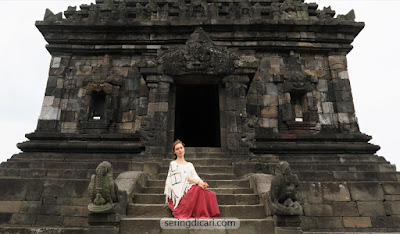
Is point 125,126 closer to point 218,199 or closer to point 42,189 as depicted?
point 42,189

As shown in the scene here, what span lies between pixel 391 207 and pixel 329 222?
1.63 metres

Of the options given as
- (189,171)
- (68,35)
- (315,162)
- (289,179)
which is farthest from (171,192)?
(68,35)

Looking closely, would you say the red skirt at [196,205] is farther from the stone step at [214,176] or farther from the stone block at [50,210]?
the stone block at [50,210]

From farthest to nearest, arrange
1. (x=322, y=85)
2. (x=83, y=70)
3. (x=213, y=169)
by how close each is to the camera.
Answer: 1. (x=83, y=70)
2. (x=322, y=85)
3. (x=213, y=169)

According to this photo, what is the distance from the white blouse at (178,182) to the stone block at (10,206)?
4041mm

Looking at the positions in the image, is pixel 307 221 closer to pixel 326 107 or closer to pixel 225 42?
pixel 326 107

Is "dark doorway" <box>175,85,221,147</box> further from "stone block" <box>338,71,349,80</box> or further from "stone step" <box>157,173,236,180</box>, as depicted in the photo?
"stone block" <box>338,71,349,80</box>

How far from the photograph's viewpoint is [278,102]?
955 centimetres

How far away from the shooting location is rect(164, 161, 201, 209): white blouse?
4.84 metres

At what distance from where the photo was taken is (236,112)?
789cm

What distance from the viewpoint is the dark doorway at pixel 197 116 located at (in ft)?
38.3

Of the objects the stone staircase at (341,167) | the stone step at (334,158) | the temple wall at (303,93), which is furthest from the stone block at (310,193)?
the temple wall at (303,93)

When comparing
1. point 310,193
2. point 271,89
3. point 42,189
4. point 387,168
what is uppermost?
point 271,89

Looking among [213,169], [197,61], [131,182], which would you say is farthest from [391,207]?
[197,61]
